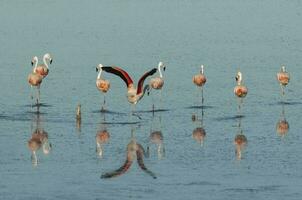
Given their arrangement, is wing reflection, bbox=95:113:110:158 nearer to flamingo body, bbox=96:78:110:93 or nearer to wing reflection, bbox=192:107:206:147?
wing reflection, bbox=192:107:206:147

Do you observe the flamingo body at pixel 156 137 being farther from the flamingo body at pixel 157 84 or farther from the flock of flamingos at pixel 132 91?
the flamingo body at pixel 157 84

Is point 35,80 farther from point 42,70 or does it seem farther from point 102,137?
point 102,137

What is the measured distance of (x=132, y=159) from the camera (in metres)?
20.6

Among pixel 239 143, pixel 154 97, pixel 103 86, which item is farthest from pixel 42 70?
pixel 239 143

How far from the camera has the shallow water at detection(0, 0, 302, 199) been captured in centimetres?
1872

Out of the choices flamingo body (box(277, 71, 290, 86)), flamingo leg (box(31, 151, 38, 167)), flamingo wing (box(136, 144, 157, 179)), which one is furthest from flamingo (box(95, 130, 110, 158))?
flamingo body (box(277, 71, 290, 86))

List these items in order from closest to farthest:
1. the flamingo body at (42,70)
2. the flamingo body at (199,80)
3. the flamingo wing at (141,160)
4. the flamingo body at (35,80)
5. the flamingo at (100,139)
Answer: the flamingo wing at (141,160) → the flamingo at (100,139) → the flamingo body at (35,80) → the flamingo body at (199,80) → the flamingo body at (42,70)

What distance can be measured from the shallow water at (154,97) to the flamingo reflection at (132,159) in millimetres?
117

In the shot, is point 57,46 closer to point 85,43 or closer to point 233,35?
point 85,43

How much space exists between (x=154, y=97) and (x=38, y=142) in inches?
246

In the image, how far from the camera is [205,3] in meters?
51.8

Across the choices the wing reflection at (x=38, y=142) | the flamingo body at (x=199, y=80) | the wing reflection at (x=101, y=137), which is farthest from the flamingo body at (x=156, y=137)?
the flamingo body at (x=199, y=80)

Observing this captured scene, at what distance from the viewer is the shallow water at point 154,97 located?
61.4 feet

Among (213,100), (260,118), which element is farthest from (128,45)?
(260,118)
